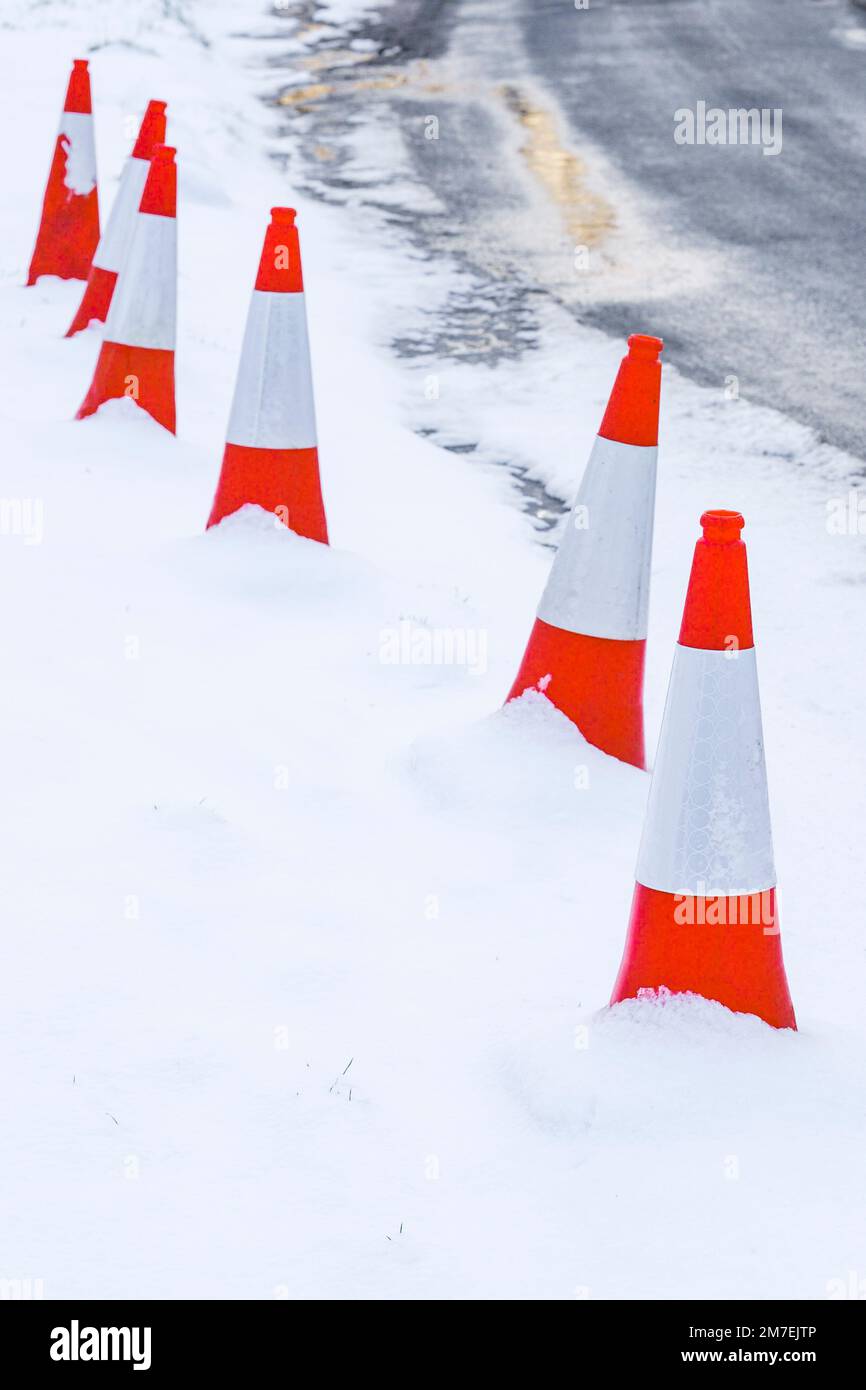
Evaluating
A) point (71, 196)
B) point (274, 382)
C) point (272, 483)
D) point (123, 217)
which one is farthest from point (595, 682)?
point (71, 196)

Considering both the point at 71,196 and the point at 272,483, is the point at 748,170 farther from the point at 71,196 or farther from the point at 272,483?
the point at 272,483

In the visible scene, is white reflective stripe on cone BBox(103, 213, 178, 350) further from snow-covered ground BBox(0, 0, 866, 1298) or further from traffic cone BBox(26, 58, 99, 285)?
traffic cone BBox(26, 58, 99, 285)

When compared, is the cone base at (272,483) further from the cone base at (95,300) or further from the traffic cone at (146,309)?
the cone base at (95,300)

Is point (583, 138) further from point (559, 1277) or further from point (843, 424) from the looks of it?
point (559, 1277)

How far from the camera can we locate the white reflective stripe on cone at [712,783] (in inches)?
96.0

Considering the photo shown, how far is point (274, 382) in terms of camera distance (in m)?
4.26

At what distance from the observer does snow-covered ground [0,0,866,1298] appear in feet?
7.05

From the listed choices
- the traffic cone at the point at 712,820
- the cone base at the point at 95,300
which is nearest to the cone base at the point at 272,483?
the cone base at the point at 95,300

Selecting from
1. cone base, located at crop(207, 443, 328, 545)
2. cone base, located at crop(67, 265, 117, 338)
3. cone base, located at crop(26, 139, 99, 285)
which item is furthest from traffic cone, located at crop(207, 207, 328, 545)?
cone base, located at crop(26, 139, 99, 285)

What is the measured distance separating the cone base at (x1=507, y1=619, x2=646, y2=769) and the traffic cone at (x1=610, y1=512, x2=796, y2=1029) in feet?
2.84

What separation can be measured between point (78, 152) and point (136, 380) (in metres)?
1.85

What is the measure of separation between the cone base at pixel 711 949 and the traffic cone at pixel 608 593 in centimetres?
91

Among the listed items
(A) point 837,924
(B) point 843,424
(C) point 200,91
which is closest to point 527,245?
(B) point 843,424

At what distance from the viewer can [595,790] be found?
3.30 metres
